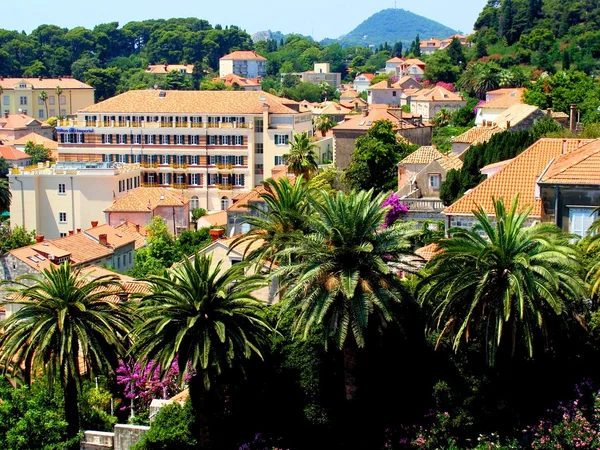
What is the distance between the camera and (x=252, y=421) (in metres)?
31.8

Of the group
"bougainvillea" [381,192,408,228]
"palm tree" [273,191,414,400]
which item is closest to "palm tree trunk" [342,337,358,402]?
"palm tree" [273,191,414,400]

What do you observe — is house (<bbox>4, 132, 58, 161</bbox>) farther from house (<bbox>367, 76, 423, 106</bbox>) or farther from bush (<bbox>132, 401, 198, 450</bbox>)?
bush (<bbox>132, 401, 198, 450</bbox>)

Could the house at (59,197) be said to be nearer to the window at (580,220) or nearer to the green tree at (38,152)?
the green tree at (38,152)

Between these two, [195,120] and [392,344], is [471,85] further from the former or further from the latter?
[392,344]

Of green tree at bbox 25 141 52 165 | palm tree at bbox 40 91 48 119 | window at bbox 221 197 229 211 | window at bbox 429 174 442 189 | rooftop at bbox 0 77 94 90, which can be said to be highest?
rooftop at bbox 0 77 94 90

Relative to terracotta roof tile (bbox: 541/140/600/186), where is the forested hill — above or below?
above

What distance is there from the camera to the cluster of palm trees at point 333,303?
27828 millimetres

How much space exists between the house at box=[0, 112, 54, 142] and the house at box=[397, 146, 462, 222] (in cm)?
9574

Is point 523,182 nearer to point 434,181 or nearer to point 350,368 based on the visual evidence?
point 434,181

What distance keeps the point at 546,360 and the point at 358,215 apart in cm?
662

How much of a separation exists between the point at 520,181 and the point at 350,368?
14170 mm

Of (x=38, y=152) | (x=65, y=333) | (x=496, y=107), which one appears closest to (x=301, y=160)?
(x=496, y=107)

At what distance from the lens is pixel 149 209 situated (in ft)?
242

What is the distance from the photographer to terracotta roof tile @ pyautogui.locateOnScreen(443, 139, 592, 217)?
39562mm
